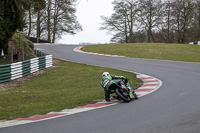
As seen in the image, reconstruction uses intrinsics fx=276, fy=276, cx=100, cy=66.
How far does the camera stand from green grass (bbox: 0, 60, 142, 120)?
8789 millimetres

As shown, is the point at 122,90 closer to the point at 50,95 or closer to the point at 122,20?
the point at 50,95

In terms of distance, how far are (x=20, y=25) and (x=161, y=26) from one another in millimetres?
42027

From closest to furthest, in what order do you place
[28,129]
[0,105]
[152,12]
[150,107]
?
[28,129] < [150,107] < [0,105] < [152,12]

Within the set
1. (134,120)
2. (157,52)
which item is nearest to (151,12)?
(157,52)

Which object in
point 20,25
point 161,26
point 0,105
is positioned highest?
point 161,26

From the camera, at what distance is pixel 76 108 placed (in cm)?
847

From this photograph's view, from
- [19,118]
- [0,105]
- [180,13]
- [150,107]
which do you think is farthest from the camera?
[180,13]

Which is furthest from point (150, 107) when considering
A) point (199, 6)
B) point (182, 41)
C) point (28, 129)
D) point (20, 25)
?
point (182, 41)

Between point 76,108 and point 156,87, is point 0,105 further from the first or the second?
point 156,87

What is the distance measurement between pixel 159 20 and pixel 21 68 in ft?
144

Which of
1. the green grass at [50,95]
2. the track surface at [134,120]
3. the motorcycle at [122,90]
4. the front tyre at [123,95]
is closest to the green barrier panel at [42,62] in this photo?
the green grass at [50,95]

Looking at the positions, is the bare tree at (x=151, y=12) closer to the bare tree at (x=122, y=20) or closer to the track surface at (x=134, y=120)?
the bare tree at (x=122, y=20)

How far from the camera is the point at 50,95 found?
37.2 feet

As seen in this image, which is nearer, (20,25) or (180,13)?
(20,25)
